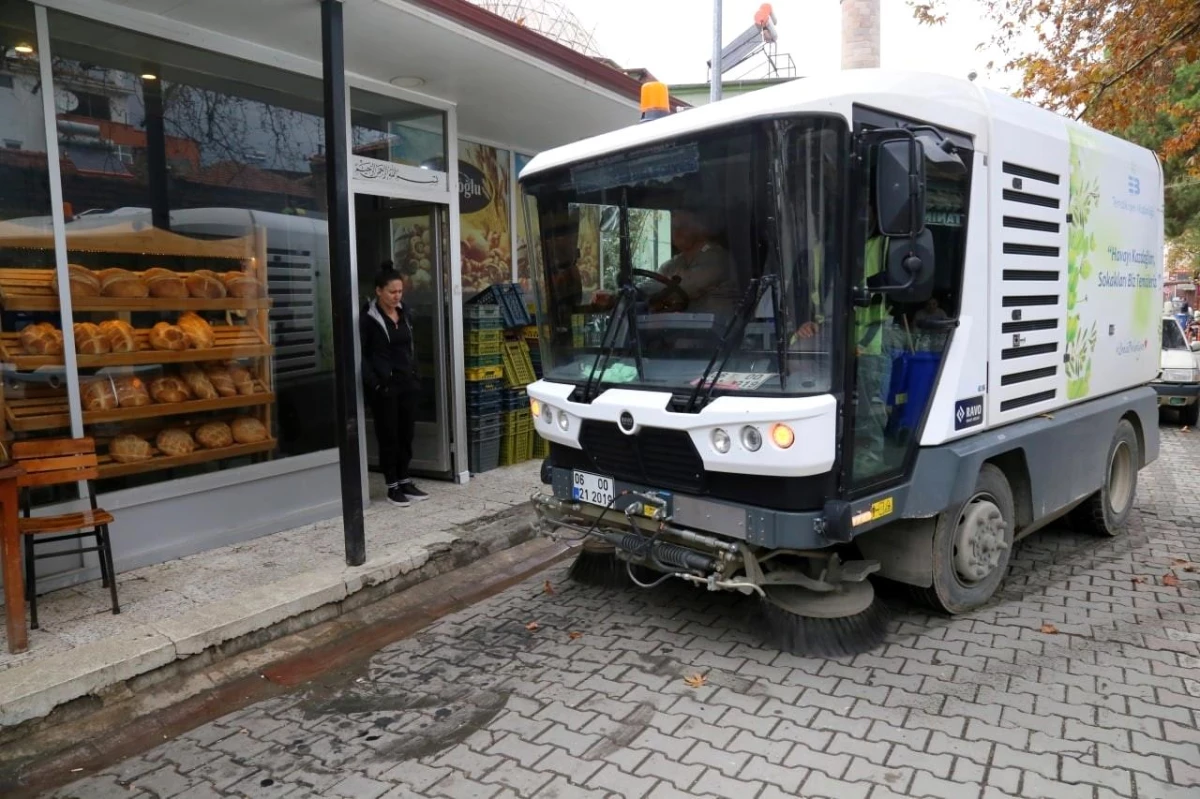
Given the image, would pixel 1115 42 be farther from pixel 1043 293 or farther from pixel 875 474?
pixel 875 474

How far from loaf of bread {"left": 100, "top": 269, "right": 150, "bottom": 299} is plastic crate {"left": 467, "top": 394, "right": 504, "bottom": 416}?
10.0 ft

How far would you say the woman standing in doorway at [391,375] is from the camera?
645 cm

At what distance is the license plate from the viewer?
4289 mm

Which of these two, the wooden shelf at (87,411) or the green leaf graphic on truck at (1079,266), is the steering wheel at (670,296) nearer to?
the green leaf graphic on truck at (1079,266)

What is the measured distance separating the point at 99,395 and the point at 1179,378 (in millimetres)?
13418

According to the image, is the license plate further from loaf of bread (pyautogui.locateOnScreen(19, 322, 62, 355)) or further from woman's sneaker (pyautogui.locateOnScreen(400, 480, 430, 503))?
loaf of bread (pyautogui.locateOnScreen(19, 322, 62, 355))

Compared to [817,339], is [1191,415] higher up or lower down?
lower down

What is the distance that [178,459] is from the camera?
5.46 metres

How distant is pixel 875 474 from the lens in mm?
3834

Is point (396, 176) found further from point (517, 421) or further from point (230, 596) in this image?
point (230, 596)

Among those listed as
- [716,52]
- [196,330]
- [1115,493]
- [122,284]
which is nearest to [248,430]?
[196,330]

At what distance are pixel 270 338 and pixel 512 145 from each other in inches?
176

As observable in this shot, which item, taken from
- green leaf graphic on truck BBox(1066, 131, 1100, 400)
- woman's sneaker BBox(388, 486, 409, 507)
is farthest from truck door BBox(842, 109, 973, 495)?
woman's sneaker BBox(388, 486, 409, 507)

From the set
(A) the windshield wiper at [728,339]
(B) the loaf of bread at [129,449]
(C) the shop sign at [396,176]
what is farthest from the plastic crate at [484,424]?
(A) the windshield wiper at [728,339]
